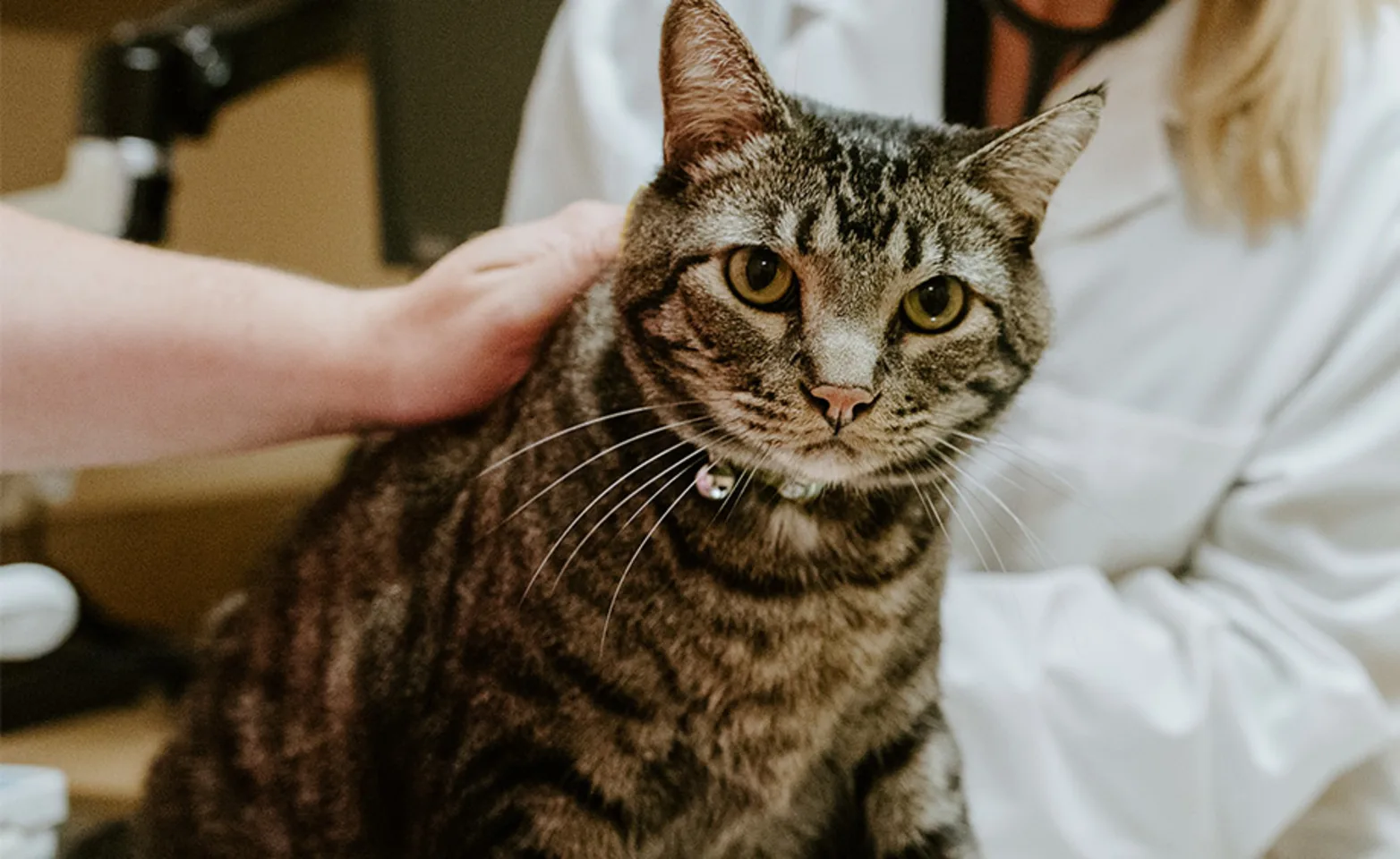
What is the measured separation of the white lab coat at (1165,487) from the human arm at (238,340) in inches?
6.2

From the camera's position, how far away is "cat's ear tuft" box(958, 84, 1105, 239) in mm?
528

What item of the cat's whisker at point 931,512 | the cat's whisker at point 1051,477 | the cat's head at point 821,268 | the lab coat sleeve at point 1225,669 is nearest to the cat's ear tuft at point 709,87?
the cat's head at point 821,268

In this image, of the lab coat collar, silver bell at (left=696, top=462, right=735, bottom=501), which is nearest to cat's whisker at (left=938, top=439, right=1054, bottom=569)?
silver bell at (left=696, top=462, right=735, bottom=501)

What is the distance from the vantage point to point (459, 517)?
2.02ft

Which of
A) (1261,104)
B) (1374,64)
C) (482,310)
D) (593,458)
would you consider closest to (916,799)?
(593,458)

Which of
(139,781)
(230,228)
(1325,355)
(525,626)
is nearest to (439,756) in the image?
(525,626)

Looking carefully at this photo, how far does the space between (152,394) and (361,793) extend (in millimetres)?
272

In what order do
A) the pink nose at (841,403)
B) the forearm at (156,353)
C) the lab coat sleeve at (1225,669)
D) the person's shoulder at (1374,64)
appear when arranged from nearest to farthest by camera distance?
the pink nose at (841,403)
the forearm at (156,353)
the lab coat sleeve at (1225,669)
the person's shoulder at (1374,64)

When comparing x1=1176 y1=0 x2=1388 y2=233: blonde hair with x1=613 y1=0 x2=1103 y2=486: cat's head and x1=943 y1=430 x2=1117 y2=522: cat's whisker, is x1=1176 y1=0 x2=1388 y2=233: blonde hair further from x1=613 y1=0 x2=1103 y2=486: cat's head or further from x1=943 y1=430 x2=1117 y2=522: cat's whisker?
x1=613 y1=0 x2=1103 y2=486: cat's head

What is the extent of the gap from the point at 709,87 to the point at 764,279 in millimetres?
104

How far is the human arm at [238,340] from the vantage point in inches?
24.1

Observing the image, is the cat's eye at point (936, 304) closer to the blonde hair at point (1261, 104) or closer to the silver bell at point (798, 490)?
the silver bell at point (798, 490)

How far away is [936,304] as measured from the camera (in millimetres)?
543

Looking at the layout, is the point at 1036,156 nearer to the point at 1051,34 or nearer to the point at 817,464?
the point at 817,464
